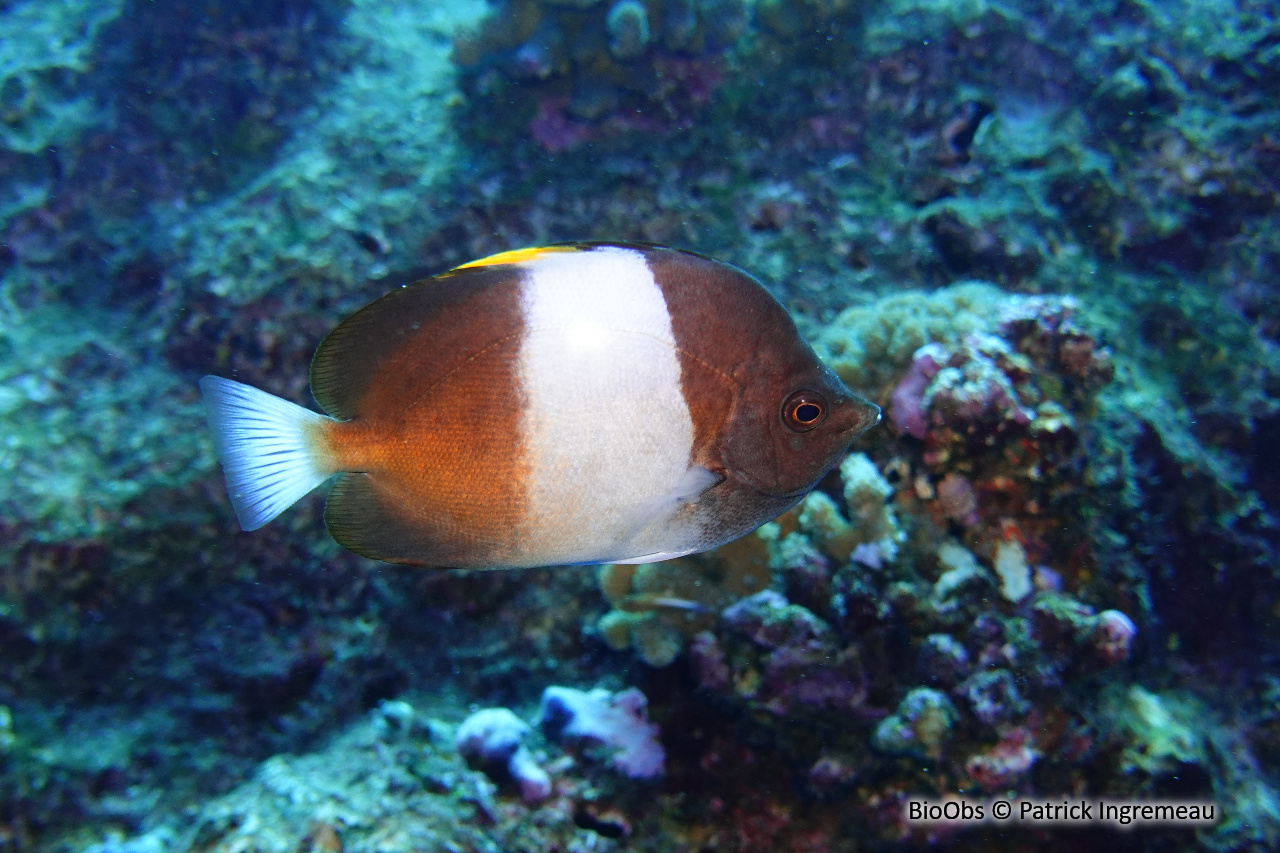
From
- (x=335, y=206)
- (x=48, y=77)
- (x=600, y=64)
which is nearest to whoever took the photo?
(x=335, y=206)

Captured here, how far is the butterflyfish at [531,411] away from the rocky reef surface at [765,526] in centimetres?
148

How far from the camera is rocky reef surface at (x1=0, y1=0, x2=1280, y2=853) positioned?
9.29 feet

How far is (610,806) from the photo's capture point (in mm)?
2912

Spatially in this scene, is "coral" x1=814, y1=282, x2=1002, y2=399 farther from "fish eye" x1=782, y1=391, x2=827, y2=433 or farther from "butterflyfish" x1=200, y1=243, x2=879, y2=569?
"butterflyfish" x1=200, y1=243, x2=879, y2=569

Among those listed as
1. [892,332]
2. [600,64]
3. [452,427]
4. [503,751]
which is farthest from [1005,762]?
[600,64]

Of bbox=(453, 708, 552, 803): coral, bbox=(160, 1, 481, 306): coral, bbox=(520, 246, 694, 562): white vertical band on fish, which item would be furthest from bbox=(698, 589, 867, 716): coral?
bbox=(160, 1, 481, 306): coral

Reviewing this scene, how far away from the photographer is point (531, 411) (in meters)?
1.60

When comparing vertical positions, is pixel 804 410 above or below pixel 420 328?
→ below

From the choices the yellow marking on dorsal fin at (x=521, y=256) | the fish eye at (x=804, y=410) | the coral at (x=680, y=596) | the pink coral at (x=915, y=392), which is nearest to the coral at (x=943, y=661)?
the coral at (x=680, y=596)

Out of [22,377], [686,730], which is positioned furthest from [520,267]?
[22,377]

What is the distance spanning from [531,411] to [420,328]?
0.36 meters

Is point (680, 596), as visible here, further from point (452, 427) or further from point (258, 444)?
point (258, 444)

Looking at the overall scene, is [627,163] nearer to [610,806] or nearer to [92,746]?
Result: [610,806]

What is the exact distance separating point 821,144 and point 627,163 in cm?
190
